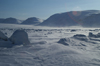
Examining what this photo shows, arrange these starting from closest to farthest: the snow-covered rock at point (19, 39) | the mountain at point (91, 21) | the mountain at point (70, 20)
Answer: the snow-covered rock at point (19, 39) < the mountain at point (91, 21) < the mountain at point (70, 20)

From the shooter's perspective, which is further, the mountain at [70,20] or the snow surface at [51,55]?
the mountain at [70,20]

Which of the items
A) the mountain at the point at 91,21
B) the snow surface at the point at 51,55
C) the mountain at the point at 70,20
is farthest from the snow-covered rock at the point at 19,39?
the mountain at the point at 70,20

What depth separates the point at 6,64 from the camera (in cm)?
227

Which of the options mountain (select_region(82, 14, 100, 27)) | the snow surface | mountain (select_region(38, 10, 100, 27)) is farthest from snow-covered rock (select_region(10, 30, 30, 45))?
mountain (select_region(38, 10, 100, 27))

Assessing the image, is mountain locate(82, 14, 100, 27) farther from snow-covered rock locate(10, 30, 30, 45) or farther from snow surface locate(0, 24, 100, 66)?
snow-covered rock locate(10, 30, 30, 45)

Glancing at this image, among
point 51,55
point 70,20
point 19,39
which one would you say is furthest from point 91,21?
point 51,55

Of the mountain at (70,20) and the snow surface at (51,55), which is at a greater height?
the mountain at (70,20)

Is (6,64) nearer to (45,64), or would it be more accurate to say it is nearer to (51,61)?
(45,64)

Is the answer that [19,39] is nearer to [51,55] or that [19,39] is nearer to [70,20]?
[51,55]

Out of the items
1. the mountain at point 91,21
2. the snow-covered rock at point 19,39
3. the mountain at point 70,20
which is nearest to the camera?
the snow-covered rock at point 19,39

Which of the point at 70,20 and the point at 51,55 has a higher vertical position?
the point at 70,20

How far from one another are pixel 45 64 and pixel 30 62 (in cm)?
42

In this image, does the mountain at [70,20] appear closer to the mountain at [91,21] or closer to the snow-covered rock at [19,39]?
the mountain at [91,21]

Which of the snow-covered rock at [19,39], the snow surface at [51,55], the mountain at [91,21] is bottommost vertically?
the snow surface at [51,55]
